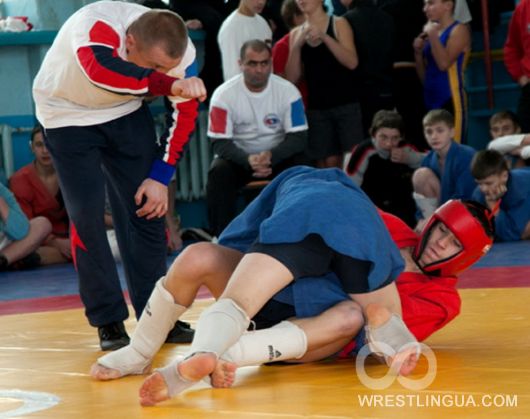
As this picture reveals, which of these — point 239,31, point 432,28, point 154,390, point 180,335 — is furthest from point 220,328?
point 432,28

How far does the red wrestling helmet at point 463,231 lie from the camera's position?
3785 millimetres

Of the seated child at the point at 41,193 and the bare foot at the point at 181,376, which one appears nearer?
the bare foot at the point at 181,376

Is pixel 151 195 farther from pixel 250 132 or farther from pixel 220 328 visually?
pixel 250 132

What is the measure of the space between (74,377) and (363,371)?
92 centimetres

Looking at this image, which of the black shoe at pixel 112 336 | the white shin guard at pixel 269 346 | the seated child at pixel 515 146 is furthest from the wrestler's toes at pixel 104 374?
the seated child at pixel 515 146

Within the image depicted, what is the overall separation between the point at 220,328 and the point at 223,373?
0.40ft

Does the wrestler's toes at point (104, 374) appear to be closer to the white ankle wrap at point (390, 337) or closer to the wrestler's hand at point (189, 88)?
the white ankle wrap at point (390, 337)

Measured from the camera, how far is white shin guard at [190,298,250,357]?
3.21 m

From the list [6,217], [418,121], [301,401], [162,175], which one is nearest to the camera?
[301,401]

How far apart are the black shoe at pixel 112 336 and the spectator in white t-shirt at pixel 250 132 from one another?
3817mm

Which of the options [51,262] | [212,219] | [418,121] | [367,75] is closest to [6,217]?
[51,262]

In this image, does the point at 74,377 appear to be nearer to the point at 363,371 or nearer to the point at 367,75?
the point at 363,371

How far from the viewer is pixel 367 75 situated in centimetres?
895

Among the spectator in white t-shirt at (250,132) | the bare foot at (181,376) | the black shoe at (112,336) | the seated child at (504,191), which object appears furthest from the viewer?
the spectator in white t-shirt at (250,132)
